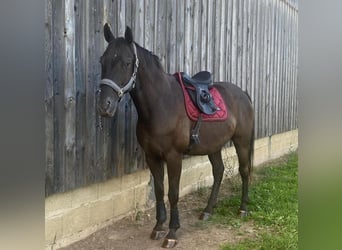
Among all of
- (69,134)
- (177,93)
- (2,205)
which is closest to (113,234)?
(69,134)

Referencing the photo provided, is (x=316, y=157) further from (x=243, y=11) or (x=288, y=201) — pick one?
(x=243, y=11)

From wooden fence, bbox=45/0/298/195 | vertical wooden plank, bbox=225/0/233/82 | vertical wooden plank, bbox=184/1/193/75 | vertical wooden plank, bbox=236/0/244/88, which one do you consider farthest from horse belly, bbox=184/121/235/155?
vertical wooden plank, bbox=236/0/244/88

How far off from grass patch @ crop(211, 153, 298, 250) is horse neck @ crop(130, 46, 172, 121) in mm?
1256

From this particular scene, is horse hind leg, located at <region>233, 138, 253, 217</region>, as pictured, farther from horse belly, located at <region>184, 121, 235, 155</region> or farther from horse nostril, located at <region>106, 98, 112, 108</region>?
horse nostril, located at <region>106, 98, 112, 108</region>

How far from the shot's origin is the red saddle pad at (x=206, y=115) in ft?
11.3

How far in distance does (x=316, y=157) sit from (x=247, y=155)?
13.0ft

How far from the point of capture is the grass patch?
322cm

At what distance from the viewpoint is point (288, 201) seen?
4488 millimetres

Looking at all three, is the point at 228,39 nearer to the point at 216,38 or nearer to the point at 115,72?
the point at 216,38

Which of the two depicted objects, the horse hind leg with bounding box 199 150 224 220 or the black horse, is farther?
the horse hind leg with bounding box 199 150 224 220

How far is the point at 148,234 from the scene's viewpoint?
348 cm

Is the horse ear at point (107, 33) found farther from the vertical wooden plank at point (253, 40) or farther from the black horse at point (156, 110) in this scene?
the vertical wooden plank at point (253, 40)

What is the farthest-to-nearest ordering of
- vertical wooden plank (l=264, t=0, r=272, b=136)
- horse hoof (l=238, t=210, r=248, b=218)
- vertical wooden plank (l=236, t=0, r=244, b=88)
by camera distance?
vertical wooden plank (l=264, t=0, r=272, b=136), vertical wooden plank (l=236, t=0, r=244, b=88), horse hoof (l=238, t=210, r=248, b=218)

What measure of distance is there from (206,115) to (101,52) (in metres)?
1.09
